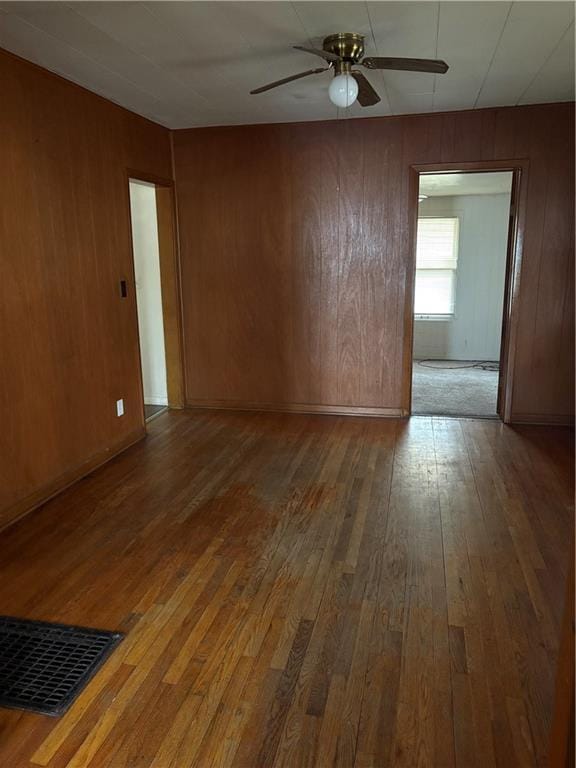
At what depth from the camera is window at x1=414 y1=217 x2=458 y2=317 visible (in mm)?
7344

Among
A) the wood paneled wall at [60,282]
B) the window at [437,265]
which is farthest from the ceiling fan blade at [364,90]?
the window at [437,265]

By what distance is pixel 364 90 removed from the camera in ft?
9.29

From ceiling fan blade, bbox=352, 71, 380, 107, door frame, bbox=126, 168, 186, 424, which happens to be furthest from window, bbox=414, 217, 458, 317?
ceiling fan blade, bbox=352, 71, 380, 107

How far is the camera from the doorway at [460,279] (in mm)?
7094

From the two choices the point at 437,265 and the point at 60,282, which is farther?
the point at 437,265

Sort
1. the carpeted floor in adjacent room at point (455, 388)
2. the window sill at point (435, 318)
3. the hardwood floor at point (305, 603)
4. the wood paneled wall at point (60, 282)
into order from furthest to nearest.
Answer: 1. the window sill at point (435, 318)
2. the carpeted floor in adjacent room at point (455, 388)
3. the wood paneled wall at point (60, 282)
4. the hardwood floor at point (305, 603)

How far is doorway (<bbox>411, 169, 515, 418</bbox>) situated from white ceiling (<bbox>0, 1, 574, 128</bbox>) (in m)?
3.28

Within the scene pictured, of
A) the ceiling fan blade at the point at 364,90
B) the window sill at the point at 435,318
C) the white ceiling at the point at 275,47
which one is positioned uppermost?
the white ceiling at the point at 275,47

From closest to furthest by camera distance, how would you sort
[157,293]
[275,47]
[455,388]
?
[275,47], [157,293], [455,388]

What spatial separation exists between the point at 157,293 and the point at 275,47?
267 centimetres

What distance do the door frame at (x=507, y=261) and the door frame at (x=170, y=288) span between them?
80.5 inches

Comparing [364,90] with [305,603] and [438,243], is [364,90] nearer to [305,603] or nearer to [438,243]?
[305,603]

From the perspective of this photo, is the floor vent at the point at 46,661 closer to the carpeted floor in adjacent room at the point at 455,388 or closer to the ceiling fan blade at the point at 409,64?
the ceiling fan blade at the point at 409,64

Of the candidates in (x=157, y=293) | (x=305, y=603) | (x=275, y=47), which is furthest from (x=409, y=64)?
(x=157, y=293)
